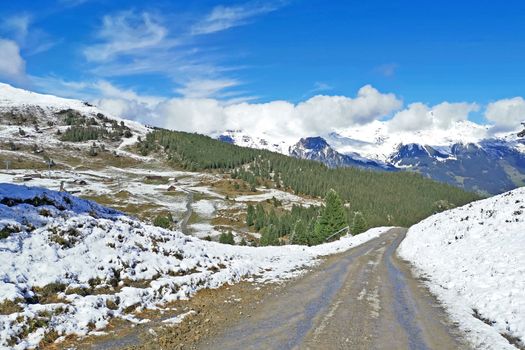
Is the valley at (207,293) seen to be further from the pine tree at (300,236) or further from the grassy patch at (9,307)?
the pine tree at (300,236)

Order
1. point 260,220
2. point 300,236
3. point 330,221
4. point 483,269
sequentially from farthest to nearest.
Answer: point 260,220, point 300,236, point 330,221, point 483,269

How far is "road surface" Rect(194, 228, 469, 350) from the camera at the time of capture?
1234cm

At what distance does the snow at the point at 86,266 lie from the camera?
12946 mm

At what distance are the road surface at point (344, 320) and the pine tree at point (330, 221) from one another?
59.6 meters

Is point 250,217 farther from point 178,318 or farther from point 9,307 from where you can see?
point 9,307

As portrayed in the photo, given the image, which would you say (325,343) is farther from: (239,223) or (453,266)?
(239,223)

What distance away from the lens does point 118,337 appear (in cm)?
1253

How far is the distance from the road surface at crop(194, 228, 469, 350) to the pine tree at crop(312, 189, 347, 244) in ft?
196

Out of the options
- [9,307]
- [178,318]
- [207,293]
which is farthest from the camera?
[207,293]

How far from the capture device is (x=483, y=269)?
70.0 ft

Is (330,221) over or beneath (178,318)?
over

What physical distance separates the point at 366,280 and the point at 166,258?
1168 cm

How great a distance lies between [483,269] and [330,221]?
204 ft

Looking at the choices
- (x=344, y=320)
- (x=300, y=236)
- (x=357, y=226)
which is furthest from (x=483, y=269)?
(x=357, y=226)
